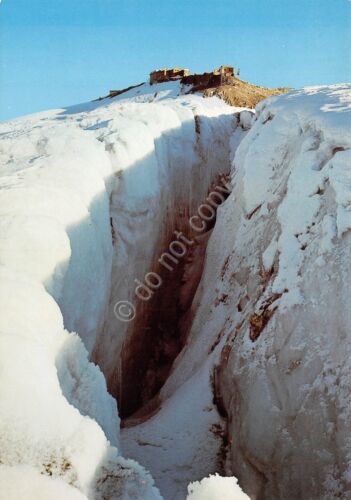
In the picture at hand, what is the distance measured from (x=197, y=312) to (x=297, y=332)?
7.40 ft

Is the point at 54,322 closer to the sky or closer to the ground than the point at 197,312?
closer to the sky

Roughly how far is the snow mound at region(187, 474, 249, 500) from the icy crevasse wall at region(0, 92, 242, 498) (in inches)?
8.6

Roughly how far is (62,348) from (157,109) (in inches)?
219

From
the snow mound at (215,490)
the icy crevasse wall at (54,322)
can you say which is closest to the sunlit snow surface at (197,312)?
the icy crevasse wall at (54,322)

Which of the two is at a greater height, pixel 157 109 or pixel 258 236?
pixel 157 109

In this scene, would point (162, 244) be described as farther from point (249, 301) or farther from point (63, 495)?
point (63, 495)

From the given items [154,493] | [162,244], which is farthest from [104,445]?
[162,244]

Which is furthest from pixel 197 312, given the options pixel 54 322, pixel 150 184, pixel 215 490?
pixel 215 490

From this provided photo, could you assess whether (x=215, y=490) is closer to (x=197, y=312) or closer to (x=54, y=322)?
(x=54, y=322)

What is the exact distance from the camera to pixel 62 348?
239 centimetres

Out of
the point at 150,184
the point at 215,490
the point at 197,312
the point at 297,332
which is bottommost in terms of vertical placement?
the point at 197,312

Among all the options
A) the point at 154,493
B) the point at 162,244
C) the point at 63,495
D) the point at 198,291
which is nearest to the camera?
the point at 63,495

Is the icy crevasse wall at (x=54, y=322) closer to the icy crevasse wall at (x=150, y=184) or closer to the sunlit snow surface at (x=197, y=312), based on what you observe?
the sunlit snow surface at (x=197, y=312)

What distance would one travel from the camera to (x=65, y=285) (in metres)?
3.28
